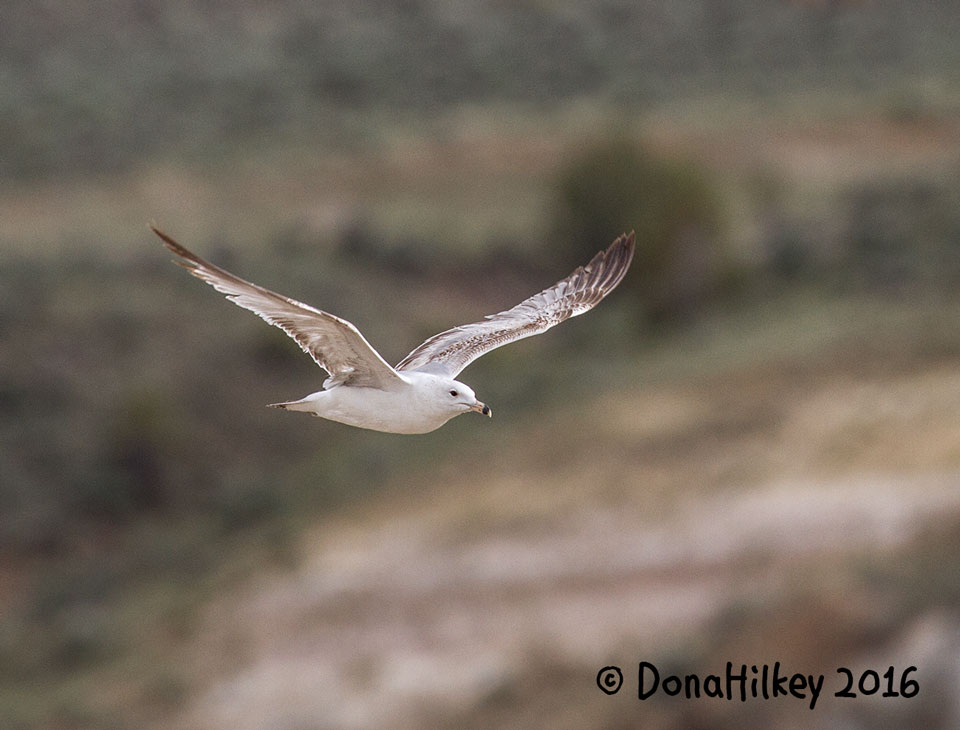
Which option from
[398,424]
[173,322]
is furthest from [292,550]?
[398,424]

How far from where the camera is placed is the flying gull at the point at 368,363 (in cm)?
990

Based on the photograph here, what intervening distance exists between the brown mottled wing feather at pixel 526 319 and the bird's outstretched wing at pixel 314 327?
136 centimetres

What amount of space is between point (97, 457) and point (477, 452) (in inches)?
422

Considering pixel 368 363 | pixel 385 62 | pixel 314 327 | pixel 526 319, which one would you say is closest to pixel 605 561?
pixel 526 319

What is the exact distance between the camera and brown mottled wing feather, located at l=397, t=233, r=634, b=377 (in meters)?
12.9

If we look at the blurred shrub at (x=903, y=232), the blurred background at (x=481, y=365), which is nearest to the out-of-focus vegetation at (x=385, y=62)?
the blurred background at (x=481, y=365)

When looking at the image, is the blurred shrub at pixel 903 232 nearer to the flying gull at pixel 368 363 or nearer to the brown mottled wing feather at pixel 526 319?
the brown mottled wing feather at pixel 526 319

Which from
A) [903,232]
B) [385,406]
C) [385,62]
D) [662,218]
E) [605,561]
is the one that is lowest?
[385,406]

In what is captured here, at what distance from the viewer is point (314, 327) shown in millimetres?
10461

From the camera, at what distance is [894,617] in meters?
19.7

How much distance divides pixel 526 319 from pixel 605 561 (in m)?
16.8

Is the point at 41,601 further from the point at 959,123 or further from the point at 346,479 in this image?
the point at 959,123

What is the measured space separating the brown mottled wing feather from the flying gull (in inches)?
0.5

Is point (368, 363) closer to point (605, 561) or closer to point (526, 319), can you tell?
point (526, 319)
